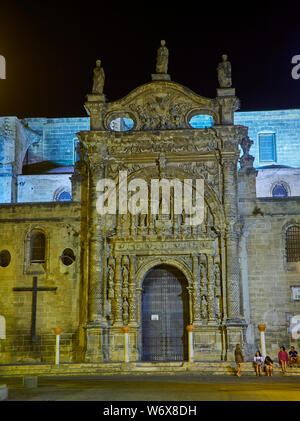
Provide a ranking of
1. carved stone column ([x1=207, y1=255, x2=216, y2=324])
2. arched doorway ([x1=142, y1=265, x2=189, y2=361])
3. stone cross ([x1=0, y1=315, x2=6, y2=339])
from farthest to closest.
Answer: stone cross ([x1=0, y1=315, x2=6, y2=339]) → arched doorway ([x1=142, y1=265, x2=189, y2=361]) → carved stone column ([x1=207, y1=255, x2=216, y2=324])

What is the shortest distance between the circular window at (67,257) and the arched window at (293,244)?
34.7ft

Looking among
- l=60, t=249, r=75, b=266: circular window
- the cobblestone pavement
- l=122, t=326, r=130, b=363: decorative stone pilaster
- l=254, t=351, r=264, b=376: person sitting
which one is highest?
l=60, t=249, r=75, b=266: circular window

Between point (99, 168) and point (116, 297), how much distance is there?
6.42 metres

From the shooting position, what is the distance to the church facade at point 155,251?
1067 inches

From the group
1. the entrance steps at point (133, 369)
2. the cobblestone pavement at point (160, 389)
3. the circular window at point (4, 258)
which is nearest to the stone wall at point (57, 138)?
the circular window at point (4, 258)

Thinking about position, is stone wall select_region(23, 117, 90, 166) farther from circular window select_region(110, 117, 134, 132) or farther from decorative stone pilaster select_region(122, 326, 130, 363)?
decorative stone pilaster select_region(122, 326, 130, 363)

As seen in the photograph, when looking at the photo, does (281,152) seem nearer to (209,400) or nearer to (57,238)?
(57,238)

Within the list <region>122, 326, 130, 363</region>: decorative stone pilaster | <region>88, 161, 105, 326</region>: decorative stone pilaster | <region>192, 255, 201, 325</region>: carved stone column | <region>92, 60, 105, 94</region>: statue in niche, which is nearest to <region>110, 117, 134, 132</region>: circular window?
<region>92, 60, 105, 94</region>: statue in niche

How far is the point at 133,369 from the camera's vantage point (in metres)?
24.1

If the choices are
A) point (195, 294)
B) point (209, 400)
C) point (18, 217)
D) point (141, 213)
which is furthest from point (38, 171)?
point (209, 400)

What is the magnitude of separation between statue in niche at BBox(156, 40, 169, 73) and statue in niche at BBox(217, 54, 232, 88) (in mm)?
2786

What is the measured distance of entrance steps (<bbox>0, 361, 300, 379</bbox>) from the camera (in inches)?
927

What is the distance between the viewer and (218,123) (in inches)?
1126
